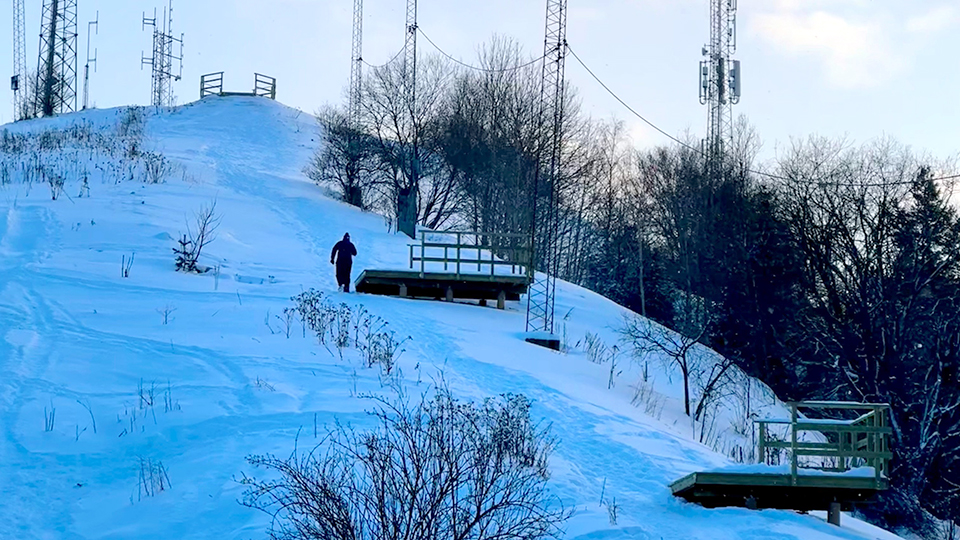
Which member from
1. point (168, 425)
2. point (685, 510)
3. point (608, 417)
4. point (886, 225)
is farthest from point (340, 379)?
point (886, 225)

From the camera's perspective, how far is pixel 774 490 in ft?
44.0

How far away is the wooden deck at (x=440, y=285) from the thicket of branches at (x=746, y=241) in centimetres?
405

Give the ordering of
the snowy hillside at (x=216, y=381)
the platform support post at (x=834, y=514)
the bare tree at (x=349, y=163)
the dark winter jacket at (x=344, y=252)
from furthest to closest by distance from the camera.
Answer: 1. the bare tree at (x=349, y=163)
2. the dark winter jacket at (x=344, y=252)
3. the platform support post at (x=834, y=514)
4. the snowy hillside at (x=216, y=381)

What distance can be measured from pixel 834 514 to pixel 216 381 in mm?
8543

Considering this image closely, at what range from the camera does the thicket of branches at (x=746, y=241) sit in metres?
32.2

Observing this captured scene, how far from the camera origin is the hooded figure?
85.4ft

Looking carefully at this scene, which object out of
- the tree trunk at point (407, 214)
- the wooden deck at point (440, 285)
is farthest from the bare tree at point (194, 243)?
the tree trunk at point (407, 214)

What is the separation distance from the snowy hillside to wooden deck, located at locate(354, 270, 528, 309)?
706 mm

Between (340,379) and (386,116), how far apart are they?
3192 cm

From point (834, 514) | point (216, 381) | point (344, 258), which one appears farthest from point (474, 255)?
point (834, 514)

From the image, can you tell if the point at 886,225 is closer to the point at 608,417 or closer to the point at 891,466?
the point at 891,466

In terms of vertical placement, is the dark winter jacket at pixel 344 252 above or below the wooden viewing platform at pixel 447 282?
above

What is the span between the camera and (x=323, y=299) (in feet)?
78.5

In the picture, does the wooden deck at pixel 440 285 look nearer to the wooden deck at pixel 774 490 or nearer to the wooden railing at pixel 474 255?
the wooden railing at pixel 474 255
